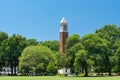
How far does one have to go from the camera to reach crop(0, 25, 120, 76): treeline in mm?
81250

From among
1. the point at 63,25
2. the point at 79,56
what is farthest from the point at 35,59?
the point at 63,25

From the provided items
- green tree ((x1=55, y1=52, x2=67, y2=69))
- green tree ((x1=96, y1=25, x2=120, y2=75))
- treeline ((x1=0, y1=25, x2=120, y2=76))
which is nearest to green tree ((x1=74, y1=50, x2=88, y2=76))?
treeline ((x1=0, y1=25, x2=120, y2=76))

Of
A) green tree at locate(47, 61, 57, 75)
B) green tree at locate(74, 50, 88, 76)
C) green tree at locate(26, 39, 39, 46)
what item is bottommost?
green tree at locate(47, 61, 57, 75)

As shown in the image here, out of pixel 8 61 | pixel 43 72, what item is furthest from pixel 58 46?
pixel 43 72

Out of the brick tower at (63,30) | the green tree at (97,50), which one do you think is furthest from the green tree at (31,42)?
the green tree at (97,50)

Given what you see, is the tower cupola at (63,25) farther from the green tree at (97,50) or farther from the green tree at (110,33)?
the green tree at (97,50)

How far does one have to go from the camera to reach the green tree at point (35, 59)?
85.2 meters

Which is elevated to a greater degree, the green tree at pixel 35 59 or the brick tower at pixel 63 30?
the brick tower at pixel 63 30

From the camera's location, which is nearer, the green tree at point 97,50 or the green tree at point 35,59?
the green tree at point 97,50

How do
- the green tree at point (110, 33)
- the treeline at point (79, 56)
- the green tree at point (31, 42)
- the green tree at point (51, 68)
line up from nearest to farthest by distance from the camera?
the green tree at point (51, 68) → the treeline at point (79, 56) → the green tree at point (110, 33) → the green tree at point (31, 42)

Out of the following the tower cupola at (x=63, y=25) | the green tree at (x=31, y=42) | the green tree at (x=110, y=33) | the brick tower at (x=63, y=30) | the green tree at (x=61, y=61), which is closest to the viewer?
the green tree at (x=61, y=61)

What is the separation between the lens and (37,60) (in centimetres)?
8581

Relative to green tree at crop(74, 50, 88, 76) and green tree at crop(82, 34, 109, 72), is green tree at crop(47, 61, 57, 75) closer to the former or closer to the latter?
green tree at crop(74, 50, 88, 76)

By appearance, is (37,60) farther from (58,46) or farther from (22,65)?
(58,46)
